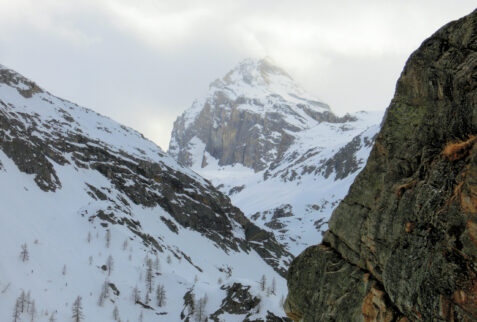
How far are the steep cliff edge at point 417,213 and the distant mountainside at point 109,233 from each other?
45102mm

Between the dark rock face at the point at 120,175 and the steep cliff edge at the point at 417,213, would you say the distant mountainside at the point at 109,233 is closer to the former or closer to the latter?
the dark rock face at the point at 120,175

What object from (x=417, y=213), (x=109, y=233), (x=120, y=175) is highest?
(x=120, y=175)

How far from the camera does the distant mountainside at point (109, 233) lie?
7281 cm

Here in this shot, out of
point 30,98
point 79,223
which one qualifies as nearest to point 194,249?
point 79,223

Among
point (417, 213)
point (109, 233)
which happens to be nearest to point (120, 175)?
point (109, 233)

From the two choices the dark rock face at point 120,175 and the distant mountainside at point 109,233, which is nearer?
the distant mountainside at point 109,233

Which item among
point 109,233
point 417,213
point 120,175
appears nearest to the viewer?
point 417,213

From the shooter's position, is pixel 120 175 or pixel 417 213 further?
pixel 120 175

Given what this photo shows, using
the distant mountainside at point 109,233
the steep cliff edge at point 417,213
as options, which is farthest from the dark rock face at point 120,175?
the steep cliff edge at point 417,213

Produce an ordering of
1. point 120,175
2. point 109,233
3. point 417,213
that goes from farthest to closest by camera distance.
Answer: point 120,175 → point 109,233 → point 417,213

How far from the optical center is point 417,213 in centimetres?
1395

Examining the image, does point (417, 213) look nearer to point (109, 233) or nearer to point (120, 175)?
point (109, 233)

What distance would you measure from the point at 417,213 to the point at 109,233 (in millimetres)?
94589

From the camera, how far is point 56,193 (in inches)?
4397
